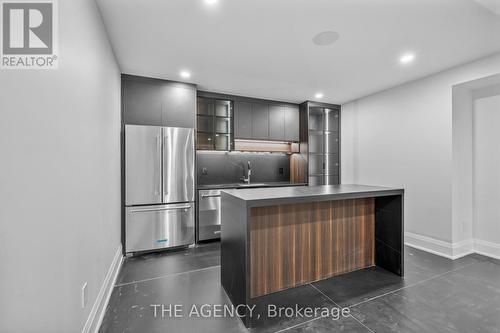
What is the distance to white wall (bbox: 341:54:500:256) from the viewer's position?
3.22m

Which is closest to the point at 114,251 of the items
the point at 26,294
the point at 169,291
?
the point at 169,291

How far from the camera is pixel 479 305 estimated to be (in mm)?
2051

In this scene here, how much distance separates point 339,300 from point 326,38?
2.69 metres

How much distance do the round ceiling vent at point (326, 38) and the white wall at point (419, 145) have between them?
6.78 ft

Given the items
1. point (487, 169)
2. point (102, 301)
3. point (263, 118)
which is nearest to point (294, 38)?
point (263, 118)

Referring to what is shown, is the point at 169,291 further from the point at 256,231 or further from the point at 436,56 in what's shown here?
the point at 436,56

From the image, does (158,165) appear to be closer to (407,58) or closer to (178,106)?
(178,106)

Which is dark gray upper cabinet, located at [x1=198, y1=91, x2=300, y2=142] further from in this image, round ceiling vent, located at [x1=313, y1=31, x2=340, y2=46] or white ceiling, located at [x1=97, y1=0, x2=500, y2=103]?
round ceiling vent, located at [x1=313, y1=31, x2=340, y2=46]

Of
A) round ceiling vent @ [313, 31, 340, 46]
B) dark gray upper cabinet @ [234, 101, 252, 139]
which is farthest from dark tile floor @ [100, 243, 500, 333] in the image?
round ceiling vent @ [313, 31, 340, 46]

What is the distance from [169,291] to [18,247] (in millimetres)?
1737

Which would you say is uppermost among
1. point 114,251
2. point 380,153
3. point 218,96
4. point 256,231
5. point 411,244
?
point 218,96

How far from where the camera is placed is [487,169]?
3301mm

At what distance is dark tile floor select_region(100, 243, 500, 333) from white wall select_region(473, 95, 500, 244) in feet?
1.81

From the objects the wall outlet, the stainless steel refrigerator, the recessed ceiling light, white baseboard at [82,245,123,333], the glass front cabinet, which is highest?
the recessed ceiling light
